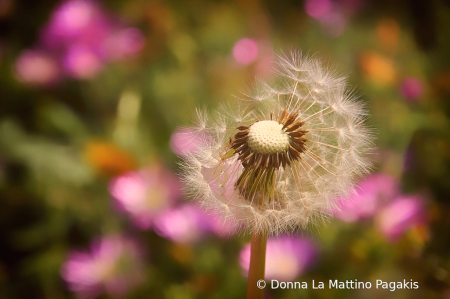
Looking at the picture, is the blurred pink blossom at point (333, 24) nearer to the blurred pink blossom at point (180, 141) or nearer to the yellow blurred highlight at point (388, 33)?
the yellow blurred highlight at point (388, 33)

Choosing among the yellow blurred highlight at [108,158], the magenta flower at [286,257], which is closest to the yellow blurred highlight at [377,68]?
the magenta flower at [286,257]

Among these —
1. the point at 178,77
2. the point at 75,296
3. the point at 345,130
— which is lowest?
the point at 75,296

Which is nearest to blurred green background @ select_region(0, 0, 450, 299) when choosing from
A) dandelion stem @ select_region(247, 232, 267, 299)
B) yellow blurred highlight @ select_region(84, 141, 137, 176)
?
yellow blurred highlight @ select_region(84, 141, 137, 176)

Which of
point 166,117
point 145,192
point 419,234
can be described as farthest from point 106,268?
point 419,234

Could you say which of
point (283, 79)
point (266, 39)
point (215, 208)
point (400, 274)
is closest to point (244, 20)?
point (266, 39)

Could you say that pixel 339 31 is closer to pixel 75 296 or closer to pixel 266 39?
pixel 266 39

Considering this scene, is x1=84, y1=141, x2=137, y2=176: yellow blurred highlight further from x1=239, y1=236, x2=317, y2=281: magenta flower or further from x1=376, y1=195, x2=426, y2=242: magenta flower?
x1=376, y1=195, x2=426, y2=242: magenta flower

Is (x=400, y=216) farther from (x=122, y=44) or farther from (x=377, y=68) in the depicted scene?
(x=122, y=44)
